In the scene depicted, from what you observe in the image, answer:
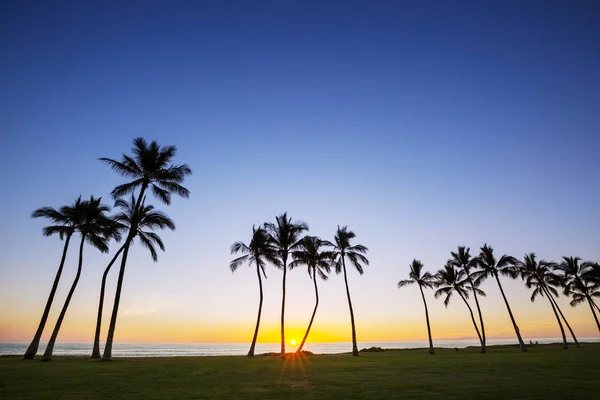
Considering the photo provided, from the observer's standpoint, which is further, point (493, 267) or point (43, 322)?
point (493, 267)

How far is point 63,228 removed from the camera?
3300cm

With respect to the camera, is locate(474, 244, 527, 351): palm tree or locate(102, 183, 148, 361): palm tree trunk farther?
locate(474, 244, 527, 351): palm tree

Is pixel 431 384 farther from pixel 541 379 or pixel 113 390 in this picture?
pixel 113 390

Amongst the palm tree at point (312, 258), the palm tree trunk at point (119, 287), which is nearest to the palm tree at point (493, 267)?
the palm tree at point (312, 258)

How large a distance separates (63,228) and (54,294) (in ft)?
20.4

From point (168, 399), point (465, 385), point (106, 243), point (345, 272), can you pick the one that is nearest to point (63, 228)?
point (106, 243)

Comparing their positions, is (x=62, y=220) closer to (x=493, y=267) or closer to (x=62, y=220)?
(x=62, y=220)

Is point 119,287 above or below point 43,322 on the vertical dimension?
above

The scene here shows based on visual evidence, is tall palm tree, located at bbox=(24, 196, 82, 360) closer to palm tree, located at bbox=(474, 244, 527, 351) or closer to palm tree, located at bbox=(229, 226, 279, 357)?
palm tree, located at bbox=(229, 226, 279, 357)

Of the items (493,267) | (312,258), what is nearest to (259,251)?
(312,258)

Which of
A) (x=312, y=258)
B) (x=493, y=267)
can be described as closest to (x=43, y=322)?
(x=312, y=258)

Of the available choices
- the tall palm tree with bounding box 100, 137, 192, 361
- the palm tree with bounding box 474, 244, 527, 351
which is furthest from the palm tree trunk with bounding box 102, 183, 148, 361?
the palm tree with bounding box 474, 244, 527, 351

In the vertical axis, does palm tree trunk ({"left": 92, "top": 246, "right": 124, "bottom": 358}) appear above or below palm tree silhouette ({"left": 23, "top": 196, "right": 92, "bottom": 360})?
below

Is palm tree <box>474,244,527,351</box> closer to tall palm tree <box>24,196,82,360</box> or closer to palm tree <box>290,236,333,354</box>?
palm tree <box>290,236,333,354</box>
